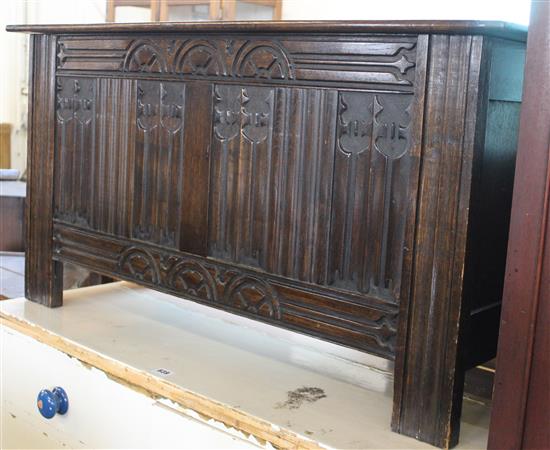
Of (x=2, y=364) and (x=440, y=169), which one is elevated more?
(x=440, y=169)

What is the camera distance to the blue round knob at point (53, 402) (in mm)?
1572

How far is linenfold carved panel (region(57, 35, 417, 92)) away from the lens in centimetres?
115

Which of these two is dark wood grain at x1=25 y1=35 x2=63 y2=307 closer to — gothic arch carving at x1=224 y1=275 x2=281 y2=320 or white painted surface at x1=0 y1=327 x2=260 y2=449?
white painted surface at x1=0 y1=327 x2=260 y2=449

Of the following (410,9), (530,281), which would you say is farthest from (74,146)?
(410,9)

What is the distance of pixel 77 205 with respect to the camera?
1.69 meters

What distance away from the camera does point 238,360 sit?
152 centimetres

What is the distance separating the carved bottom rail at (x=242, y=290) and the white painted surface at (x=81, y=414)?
202 millimetres

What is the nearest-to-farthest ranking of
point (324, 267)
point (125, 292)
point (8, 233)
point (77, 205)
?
point (324, 267), point (77, 205), point (125, 292), point (8, 233)

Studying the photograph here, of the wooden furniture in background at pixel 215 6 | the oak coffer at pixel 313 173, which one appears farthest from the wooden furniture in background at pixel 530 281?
the wooden furniture in background at pixel 215 6

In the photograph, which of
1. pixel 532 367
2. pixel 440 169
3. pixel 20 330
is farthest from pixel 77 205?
pixel 532 367

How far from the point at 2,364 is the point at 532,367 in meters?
1.18

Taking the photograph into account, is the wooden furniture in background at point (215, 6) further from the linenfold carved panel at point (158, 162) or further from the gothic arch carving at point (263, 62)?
the gothic arch carving at point (263, 62)

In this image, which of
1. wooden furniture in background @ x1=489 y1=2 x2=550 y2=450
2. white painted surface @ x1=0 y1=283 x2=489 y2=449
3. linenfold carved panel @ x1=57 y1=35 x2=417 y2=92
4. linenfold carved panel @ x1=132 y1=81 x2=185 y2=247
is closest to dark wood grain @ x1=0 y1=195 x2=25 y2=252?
white painted surface @ x1=0 y1=283 x2=489 y2=449

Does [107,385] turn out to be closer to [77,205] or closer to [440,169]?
[77,205]
